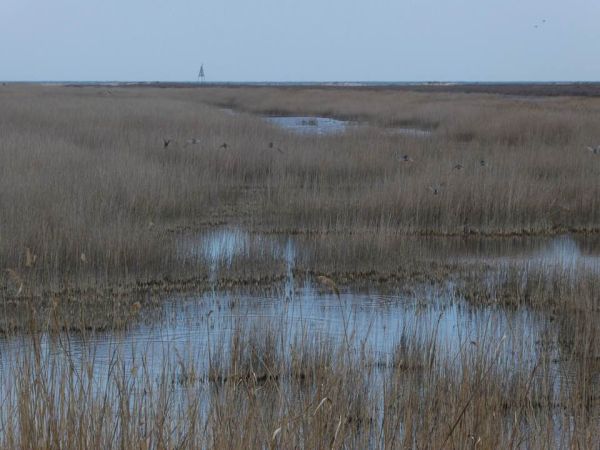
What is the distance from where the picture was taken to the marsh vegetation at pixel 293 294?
368 cm

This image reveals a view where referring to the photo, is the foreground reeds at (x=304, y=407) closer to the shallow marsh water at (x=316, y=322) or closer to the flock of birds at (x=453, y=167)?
the shallow marsh water at (x=316, y=322)

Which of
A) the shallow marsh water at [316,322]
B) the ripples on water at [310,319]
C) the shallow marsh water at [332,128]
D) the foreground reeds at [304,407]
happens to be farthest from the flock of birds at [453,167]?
the foreground reeds at [304,407]

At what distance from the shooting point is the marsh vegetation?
12.1 feet

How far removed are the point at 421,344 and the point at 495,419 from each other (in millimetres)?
2059

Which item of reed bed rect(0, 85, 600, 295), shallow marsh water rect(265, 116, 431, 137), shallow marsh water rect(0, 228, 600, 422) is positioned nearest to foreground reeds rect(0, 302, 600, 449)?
shallow marsh water rect(0, 228, 600, 422)

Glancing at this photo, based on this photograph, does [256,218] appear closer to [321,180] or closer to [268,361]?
[321,180]

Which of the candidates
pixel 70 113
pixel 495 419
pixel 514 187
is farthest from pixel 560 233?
pixel 70 113

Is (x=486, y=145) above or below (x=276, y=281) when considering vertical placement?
above

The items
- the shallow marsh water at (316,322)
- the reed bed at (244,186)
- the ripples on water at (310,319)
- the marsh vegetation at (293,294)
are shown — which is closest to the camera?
the marsh vegetation at (293,294)

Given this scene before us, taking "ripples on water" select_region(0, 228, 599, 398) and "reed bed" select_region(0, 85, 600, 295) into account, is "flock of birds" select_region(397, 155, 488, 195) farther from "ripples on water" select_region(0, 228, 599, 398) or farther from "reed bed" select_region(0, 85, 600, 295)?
"ripples on water" select_region(0, 228, 599, 398)

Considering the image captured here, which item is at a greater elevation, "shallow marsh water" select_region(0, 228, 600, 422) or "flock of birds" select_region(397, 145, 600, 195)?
"flock of birds" select_region(397, 145, 600, 195)

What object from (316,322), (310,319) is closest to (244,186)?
(310,319)

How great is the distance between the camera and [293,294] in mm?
7703

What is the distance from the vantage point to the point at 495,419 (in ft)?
12.1
